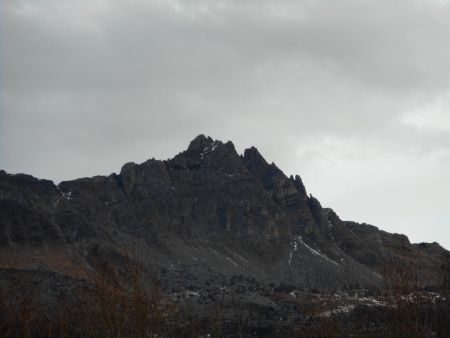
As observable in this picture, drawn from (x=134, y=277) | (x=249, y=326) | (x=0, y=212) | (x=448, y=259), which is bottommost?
(x=249, y=326)

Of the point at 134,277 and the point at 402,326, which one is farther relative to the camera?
the point at 402,326

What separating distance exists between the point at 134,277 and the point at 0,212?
181931mm

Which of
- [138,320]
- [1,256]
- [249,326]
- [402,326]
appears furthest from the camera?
[1,256]

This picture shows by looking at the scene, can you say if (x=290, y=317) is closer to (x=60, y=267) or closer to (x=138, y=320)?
(x=60, y=267)

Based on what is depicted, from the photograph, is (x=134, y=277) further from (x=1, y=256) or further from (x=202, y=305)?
(x=1, y=256)

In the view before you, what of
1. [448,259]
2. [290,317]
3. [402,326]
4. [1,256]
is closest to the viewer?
[402,326]

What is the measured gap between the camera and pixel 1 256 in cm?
16638

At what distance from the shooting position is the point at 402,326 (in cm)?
2703

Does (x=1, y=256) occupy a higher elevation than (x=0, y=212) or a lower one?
lower

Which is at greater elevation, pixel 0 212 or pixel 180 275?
pixel 0 212

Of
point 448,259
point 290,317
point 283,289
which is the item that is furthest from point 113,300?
point 283,289

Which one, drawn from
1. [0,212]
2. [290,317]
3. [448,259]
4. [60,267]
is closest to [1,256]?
[60,267]

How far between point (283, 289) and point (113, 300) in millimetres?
171105

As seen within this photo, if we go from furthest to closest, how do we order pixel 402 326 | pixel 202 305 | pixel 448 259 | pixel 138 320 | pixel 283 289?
pixel 283 289, pixel 202 305, pixel 448 259, pixel 402 326, pixel 138 320
